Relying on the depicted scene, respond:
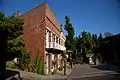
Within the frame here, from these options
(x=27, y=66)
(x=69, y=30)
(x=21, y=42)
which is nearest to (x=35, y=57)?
(x=27, y=66)

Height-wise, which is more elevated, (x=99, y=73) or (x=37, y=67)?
(x=99, y=73)

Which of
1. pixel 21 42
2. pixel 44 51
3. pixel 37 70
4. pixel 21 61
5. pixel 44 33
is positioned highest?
pixel 44 33

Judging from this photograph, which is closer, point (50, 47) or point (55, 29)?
point (50, 47)

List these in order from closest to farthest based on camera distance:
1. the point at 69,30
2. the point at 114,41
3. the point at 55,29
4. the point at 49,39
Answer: the point at 114,41 → the point at 69,30 → the point at 49,39 → the point at 55,29

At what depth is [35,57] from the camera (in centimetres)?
946

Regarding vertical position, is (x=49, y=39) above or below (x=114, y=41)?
above

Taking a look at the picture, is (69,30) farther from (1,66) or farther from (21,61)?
(21,61)

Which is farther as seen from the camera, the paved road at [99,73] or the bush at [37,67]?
the bush at [37,67]

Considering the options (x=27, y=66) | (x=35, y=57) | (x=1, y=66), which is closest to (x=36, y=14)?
(x=35, y=57)

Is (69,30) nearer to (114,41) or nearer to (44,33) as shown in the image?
(114,41)

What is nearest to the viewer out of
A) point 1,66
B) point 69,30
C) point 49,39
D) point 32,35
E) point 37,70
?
point 1,66

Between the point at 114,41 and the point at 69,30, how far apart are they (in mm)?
1681

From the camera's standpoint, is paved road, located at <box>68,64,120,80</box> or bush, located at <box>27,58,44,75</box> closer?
paved road, located at <box>68,64,120,80</box>

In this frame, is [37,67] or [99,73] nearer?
[99,73]
